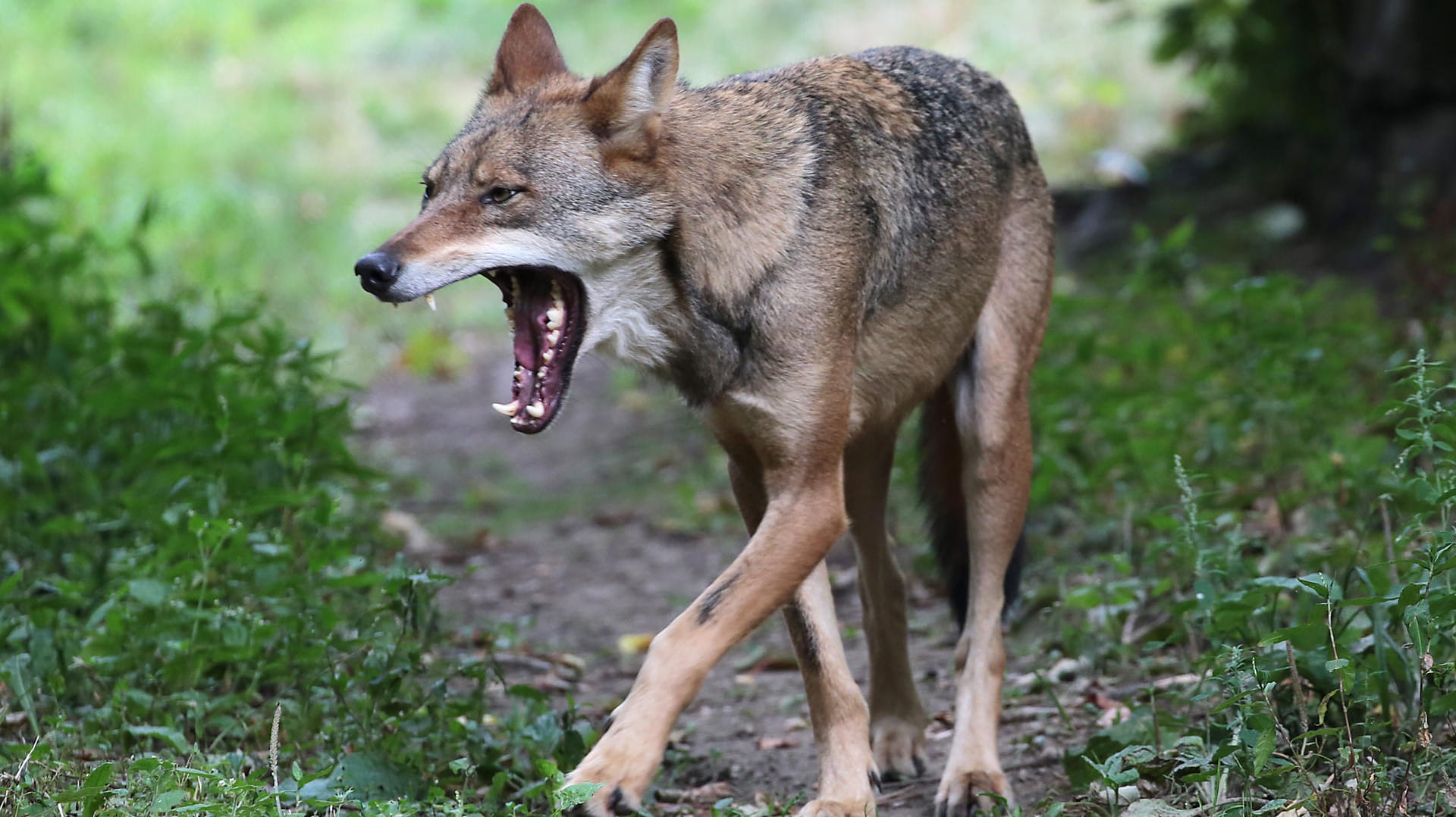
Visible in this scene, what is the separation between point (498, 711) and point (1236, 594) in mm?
2406

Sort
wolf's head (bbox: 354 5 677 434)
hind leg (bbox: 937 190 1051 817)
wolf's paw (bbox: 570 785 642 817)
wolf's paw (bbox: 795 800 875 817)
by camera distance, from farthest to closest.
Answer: hind leg (bbox: 937 190 1051 817) → wolf's paw (bbox: 795 800 875 817) → wolf's head (bbox: 354 5 677 434) → wolf's paw (bbox: 570 785 642 817)

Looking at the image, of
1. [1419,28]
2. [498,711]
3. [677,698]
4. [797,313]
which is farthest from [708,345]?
[1419,28]

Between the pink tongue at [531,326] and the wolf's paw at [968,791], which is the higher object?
the pink tongue at [531,326]

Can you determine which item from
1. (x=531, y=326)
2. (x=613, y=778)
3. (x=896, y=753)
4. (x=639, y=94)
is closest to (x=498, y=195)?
(x=531, y=326)

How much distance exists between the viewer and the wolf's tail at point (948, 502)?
16.5 feet

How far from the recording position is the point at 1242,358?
19.0ft

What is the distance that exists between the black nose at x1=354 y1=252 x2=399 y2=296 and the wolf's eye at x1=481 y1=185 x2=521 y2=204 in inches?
11.8

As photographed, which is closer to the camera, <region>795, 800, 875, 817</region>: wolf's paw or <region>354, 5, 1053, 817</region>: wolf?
<region>354, 5, 1053, 817</region>: wolf

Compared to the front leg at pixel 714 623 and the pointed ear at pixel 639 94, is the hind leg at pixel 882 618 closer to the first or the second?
the front leg at pixel 714 623

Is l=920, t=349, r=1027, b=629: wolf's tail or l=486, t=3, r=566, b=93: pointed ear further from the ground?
l=486, t=3, r=566, b=93: pointed ear

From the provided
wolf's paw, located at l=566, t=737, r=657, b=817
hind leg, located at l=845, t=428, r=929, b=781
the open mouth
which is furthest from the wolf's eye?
hind leg, located at l=845, t=428, r=929, b=781

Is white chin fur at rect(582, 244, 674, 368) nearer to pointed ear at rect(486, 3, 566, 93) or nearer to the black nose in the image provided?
the black nose

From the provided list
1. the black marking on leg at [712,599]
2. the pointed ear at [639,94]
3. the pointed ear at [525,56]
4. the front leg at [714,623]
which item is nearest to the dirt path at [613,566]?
the front leg at [714,623]

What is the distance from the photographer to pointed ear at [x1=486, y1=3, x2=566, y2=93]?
14.2 feet
